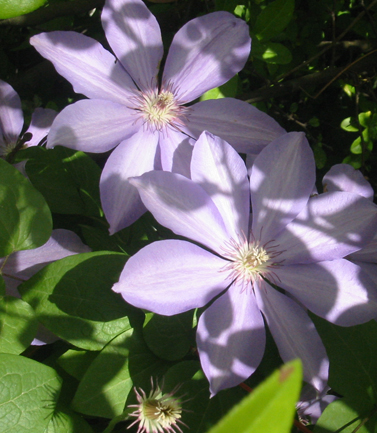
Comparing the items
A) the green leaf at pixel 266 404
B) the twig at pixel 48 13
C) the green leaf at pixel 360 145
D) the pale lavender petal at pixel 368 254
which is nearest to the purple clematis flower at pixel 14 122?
the twig at pixel 48 13

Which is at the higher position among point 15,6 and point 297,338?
point 15,6

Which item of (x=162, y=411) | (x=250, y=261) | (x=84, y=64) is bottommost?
(x=162, y=411)

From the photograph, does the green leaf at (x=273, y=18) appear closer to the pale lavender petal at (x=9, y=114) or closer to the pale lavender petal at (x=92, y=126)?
the pale lavender petal at (x=92, y=126)

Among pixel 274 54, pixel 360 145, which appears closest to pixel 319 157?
pixel 360 145

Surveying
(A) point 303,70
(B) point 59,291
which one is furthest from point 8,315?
(A) point 303,70

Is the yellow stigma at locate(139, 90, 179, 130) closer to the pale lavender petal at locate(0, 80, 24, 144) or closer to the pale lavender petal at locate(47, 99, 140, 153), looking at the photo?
the pale lavender petal at locate(47, 99, 140, 153)

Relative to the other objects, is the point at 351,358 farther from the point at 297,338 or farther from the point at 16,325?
the point at 16,325

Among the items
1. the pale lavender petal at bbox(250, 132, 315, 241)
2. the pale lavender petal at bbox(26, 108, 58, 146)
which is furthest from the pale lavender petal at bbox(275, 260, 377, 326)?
the pale lavender petal at bbox(26, 108, 58, 146)
